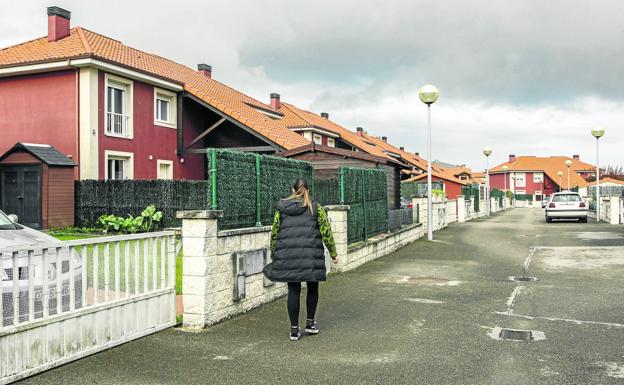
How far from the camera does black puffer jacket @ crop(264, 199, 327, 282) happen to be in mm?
6004

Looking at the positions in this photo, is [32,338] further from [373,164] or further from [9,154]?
[9,154]

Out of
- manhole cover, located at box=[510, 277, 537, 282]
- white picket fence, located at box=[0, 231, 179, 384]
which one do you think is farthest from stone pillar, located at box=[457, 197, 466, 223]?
white picket fence, located at box=[0, 231, 179, 384]

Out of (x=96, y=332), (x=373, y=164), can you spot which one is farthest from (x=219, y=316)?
(x=373, y=164)

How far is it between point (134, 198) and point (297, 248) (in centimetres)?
1514

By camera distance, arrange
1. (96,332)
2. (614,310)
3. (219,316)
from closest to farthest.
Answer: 1. (96,332)
2. (219,316)
3. (614,310)

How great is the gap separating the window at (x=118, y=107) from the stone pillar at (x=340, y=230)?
1362 centimetres

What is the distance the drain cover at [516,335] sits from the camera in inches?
242

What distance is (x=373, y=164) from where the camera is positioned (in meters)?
19.0

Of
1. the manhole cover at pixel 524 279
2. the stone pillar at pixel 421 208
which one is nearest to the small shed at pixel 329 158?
the stone pillar at pixel 421 208

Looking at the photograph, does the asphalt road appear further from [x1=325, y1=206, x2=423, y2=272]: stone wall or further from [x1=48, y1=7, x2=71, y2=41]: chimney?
[x1=48, y1=7, x2=71, y2=41]: chimney

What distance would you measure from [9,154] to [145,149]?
5.57 meters

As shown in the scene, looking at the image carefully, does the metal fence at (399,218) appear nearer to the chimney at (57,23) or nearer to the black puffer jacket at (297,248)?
the black puffer jacket at (297,248)

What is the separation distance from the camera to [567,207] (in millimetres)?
27156

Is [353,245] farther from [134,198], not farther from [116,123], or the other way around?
[116,123]
